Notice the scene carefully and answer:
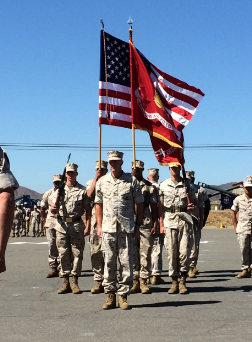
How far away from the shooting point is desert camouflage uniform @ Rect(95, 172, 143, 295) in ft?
28.5


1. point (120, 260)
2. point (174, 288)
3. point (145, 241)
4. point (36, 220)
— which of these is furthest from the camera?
point (36, 220)

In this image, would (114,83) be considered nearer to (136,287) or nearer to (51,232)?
(136,287)

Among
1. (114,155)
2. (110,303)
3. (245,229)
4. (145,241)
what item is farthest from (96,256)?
(245,229)

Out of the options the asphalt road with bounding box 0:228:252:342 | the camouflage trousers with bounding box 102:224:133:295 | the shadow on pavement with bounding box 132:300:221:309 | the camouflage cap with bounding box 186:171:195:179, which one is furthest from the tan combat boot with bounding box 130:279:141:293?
the camouflage cap with bounding box 186:171:195:179

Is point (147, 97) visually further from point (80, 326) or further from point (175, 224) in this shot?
point (80, 326)

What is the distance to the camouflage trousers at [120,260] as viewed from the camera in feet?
28.3

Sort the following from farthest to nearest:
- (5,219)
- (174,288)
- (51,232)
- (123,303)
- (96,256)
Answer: (51,232) → (96,256) → (174,288) → (123,303) → (5,219)

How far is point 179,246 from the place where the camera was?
10.2 metres

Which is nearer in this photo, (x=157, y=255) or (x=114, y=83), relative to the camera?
(x=114, y=83)

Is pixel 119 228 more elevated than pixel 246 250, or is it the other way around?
pixel 119 228

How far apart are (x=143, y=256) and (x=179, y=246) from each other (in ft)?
2.41

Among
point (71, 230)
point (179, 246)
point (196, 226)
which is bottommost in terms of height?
point (179, 246)

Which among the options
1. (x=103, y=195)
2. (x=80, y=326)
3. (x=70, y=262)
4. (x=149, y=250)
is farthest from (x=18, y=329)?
(x=149, y=250)

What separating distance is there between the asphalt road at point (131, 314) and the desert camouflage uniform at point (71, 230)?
1.78ft
